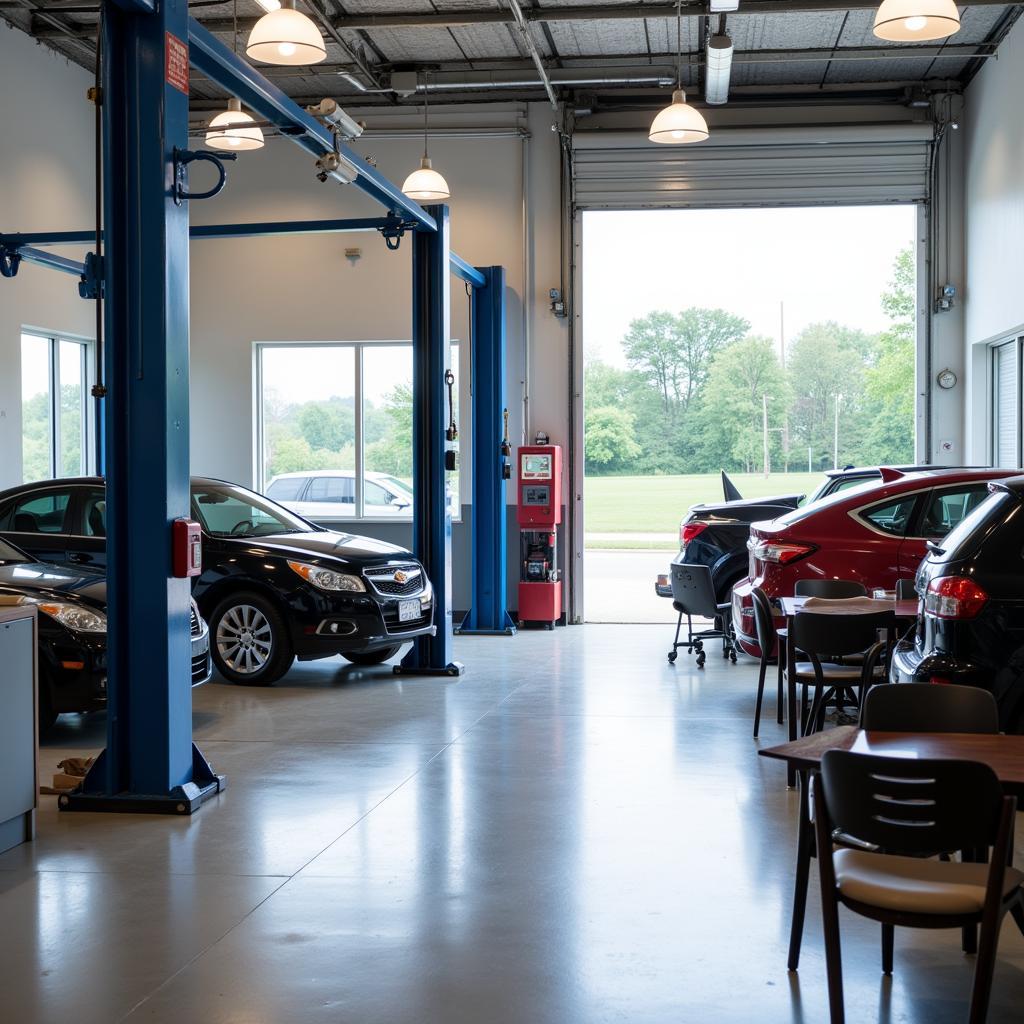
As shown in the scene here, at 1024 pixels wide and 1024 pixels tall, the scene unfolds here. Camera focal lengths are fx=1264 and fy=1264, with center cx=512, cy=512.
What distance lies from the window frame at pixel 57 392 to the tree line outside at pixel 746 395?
5.30 metres

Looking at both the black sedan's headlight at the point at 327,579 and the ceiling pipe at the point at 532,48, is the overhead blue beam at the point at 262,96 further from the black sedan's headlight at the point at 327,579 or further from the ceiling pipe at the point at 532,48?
the ceiling pipe at the point at 532,48

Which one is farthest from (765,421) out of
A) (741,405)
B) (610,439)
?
(610,439)

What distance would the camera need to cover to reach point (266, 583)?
910 centimetres

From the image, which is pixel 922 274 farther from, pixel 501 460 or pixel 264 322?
pixel 264 322

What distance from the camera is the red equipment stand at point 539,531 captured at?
12828 millimetres

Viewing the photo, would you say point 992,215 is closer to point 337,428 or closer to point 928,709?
point 337,428

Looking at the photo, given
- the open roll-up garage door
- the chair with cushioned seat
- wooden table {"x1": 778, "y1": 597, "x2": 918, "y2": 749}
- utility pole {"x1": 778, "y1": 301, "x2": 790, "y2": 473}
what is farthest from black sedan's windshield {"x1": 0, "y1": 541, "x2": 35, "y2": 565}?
utility pole {"x1": 778, "y1": 301, "x2": 790, "y2": 473}

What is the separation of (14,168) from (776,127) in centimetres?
759

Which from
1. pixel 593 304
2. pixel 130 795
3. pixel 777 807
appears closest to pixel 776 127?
pixel 593 304

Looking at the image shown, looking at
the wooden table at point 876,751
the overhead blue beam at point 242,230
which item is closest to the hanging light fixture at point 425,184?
the overhead blue beam at point 242,230

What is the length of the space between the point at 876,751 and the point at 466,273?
9.17 m

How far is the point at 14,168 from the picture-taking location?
11.8 m

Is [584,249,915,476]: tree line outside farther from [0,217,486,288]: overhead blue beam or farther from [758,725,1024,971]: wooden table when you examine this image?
[758,725,1024,971]: wooden table

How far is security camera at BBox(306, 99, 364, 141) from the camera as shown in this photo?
23.1 feet
